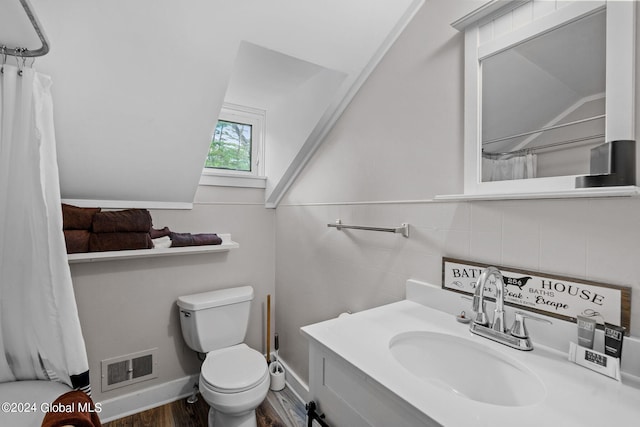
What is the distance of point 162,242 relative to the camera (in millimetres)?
1928

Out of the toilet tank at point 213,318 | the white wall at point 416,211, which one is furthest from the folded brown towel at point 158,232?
the white wall at point 416,211

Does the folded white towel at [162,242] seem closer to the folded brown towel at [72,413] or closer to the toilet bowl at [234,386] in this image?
the toilet bowl at [234,386]

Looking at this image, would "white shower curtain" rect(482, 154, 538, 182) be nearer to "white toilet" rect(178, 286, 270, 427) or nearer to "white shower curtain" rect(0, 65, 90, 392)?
"white toilet" rect(178, 286, 270, 427)

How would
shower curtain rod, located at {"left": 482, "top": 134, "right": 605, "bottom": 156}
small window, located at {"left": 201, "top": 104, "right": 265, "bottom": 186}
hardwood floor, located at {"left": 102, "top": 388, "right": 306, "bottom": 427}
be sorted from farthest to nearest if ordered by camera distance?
small window, located at {"left": 201, "top": 104, "right": 265, "bottom": 186}
hardwood floor, located at {"left": 102, "top": 388, "right": 306, "bottom": 427}
shower curtain rod, located at {"left": 482, "top": 134, "right": 605, "bottom": 156}

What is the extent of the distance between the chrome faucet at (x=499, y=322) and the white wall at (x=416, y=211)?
152mm

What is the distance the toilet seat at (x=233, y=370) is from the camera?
1574mm

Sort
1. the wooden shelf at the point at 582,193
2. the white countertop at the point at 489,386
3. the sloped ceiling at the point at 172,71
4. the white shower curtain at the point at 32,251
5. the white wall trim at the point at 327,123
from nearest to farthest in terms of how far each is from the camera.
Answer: the white countertop at the point at 489,386 → the wooden shelf at the point at 582,193 → the white shower curtain at the point at 32,251 → the sloped ceiling at the point at 172,71 → the white wall trim at the point at 327,123

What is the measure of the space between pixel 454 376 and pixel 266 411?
4.71 feet

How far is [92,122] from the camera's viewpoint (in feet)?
4.98

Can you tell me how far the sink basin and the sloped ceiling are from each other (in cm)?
129

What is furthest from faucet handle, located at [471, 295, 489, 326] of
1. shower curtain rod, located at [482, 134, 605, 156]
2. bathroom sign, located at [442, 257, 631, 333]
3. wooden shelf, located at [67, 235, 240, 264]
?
wooden shelf, located at [67, 235, 240, 264]

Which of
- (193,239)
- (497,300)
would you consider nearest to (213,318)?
(193,239)

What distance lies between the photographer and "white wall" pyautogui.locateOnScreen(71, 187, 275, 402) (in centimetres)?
187

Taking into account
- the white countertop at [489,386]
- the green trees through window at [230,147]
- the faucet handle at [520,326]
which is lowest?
the white countertop at [489,386]
